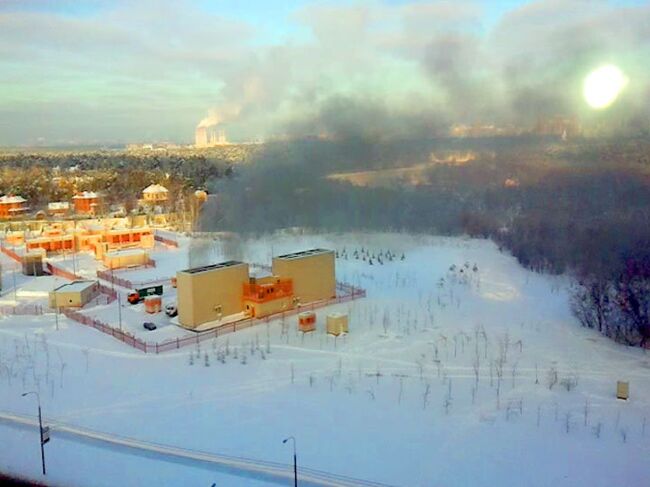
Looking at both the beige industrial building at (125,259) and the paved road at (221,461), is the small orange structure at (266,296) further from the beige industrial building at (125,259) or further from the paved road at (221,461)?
the beige industrial building at (125,259)

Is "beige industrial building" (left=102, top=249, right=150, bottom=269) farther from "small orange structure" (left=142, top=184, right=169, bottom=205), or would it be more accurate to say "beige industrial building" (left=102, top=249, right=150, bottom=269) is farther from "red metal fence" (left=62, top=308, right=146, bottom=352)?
"small orange structure" (left=142, top=184, right=169, bottom=205)

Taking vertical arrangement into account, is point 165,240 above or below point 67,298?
above

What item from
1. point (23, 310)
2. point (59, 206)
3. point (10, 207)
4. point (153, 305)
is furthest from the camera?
point (59, 206)

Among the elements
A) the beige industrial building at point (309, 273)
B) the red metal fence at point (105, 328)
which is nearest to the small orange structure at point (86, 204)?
the red metal fence at point (105, 328)

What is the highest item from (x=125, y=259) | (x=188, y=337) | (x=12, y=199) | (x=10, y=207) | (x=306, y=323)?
(x=12, y=199)

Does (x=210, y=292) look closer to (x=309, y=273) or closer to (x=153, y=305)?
(x=153, y=305)

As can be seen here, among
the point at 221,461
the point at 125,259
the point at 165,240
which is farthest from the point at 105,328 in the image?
the point at 165,240
